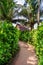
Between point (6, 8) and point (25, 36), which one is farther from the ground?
point (6, 8)

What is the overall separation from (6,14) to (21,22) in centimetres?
176

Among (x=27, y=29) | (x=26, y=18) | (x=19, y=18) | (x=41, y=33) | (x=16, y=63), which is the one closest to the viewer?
(x=16, y=63)

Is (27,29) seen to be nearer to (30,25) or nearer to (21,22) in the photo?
(30,25)

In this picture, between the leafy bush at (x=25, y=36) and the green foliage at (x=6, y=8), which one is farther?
the green foliage at (x=6, y=8)

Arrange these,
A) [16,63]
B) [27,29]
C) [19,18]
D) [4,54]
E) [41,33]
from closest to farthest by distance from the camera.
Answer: [4,54] < [16,63] < [41,33] < [27,29] < [19,18]

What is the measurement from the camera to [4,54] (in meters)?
8.44

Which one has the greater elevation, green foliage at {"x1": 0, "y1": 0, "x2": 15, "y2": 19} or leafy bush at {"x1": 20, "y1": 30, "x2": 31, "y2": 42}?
green foliage at {"x1": 0, "y1": 0, "x2": 15, "y2": 19}

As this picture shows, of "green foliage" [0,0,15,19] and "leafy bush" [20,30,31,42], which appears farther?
"green foliage" [0,0,15,19]

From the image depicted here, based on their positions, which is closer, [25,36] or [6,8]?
[25,36]

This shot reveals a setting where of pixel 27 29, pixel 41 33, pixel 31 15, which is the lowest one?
pixel 41 33

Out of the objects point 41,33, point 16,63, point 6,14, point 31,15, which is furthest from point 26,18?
point 16,63

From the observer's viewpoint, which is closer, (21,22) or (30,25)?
(30,25)

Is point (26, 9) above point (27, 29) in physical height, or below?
above

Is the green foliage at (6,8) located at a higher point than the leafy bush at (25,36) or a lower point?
higher
